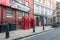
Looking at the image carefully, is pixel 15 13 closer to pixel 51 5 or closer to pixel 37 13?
pixel 37 13

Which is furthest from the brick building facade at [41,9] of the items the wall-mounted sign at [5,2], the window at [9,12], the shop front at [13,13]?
the wall-mounted sign at [5,2]

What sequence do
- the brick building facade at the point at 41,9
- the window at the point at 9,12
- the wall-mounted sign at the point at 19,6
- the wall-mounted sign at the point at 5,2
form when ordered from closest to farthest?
1. the wall-mounted sign at the point at 5,2
2. the window at the point at 9,12
3. the wall-mounted sign at the point at 19,6
4. the brick building facade at the point at 41,9

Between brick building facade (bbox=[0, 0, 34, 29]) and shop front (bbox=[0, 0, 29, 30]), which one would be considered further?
brick building facade (bbox=[0, 0, 34, 29])

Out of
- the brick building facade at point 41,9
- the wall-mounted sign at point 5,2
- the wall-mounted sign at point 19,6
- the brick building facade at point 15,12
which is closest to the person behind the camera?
the wall-mounted sign at point 5,2

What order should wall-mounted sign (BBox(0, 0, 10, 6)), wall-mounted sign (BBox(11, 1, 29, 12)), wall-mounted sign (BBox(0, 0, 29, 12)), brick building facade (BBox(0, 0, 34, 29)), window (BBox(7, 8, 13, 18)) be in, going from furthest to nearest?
1. wall-mounted sign (BBox(11, 1, 29, 12))
2. window (BBox(7, 8, 13, 18))
3. brick building facade (BBox(0, 0, 34, 29))
4. wall-mounted sign (BBox(0, 0, 29, 12))
5. wall-mounted sign (BBox(0, 0, 10, 6))

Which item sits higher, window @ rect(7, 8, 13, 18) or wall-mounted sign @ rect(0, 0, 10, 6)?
wall-mounted sign @ rect(0, 0, 10, 6)

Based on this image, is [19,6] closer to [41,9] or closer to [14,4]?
[14,4]

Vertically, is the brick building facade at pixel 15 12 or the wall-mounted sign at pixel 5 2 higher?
the wall-mounted sign at pixel 5 2

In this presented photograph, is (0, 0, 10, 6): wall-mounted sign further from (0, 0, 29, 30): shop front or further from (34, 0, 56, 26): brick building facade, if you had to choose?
(34, 0, 56, 26): brick building facade

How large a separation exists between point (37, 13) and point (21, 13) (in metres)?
12.4

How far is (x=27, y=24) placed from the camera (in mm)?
32562

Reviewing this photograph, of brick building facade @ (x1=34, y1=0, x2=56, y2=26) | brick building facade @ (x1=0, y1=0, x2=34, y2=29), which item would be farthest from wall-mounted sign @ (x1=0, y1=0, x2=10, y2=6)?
brick building facade @ (x1=34, y1=0, x2=56, y2=26)

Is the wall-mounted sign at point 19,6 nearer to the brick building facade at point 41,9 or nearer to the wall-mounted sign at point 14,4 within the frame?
the wall-mounted sign at point 14,4

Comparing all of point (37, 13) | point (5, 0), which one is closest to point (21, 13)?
point (5, 0)
